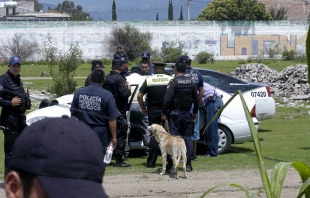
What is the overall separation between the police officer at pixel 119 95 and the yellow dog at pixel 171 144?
2.73 ft

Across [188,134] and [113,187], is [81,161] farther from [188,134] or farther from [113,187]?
[188,134]

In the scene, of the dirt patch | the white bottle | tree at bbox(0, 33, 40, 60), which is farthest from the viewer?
tree at bbox(0, 33, 40, 60)

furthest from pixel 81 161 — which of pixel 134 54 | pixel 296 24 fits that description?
pixel 296 24

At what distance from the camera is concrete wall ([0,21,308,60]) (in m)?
59.3

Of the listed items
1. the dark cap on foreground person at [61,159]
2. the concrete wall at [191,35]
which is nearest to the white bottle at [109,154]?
the dark cap on foreground person at [61,159]

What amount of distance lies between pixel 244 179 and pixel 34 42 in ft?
169

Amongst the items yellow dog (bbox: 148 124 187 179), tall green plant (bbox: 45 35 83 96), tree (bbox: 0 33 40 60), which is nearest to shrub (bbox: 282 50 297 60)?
tree (bbox: 0 33 40 60)

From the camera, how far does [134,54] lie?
56.5 meters

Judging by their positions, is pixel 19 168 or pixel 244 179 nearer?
pixel 19 168

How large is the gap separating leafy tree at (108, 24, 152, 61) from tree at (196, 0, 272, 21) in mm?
22241

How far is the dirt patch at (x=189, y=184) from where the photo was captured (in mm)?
8547

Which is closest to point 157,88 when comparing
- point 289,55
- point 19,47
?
point 289,55

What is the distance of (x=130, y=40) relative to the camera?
57375 millimetres

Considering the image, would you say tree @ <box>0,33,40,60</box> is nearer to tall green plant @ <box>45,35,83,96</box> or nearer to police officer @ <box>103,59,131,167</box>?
tall green plant @ <box>45,35,83,96</box>
